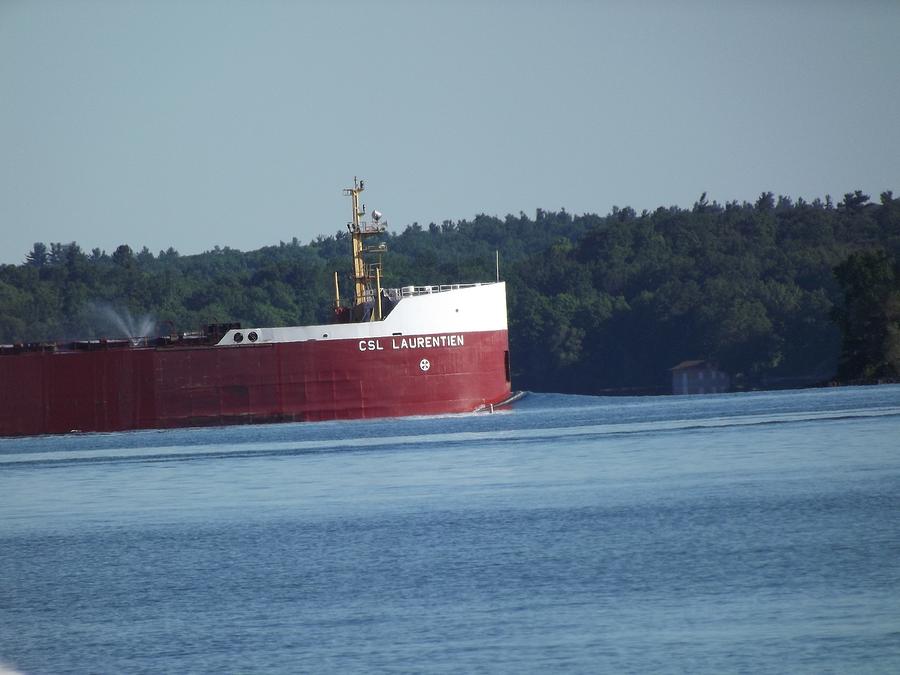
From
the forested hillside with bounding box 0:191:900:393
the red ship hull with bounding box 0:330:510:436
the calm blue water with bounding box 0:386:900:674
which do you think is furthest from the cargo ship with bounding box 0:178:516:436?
the forested hillside with bounding box 0:191:900:393

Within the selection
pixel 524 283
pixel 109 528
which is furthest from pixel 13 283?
pixel 109 528

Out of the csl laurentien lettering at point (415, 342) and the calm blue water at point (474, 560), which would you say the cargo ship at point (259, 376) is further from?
the calm blue water at point (474, 560)

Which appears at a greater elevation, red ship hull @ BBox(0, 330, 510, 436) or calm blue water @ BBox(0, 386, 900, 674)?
red ship hull @ BBox(0, 330, 510, 436)

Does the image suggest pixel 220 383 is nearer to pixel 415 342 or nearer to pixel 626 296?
pixel 415 342

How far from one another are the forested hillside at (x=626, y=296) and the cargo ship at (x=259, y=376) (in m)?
44.5

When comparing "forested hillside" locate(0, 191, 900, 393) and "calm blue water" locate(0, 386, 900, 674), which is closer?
"calm blue water" locate(0, 386, 900, 674)

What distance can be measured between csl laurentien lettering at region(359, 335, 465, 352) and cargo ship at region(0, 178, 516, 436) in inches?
1.4

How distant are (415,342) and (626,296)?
86.6 meters

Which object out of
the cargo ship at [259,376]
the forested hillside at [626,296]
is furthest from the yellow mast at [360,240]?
the forested hillside at [626,296]

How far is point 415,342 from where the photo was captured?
176 ft

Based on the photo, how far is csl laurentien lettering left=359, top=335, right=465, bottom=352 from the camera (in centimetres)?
5328

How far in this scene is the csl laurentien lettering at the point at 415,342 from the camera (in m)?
53.3

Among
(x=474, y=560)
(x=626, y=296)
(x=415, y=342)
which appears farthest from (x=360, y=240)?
(x=626, y=296)

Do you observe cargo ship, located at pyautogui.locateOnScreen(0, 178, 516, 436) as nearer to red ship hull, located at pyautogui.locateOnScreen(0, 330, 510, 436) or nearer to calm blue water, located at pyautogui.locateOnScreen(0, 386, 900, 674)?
red ship hull, located at pyautogui.locateOnScreen(0, 330, 510, 436)
